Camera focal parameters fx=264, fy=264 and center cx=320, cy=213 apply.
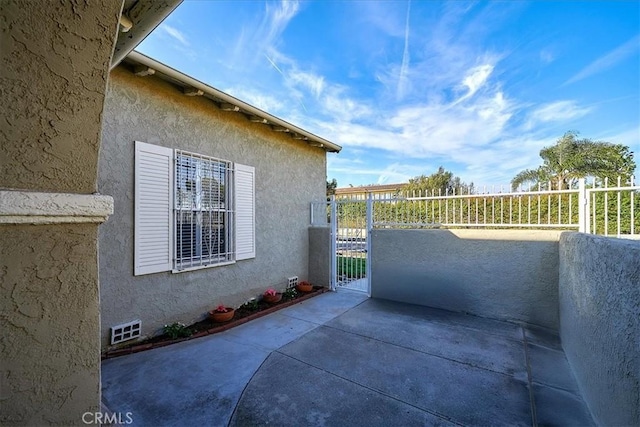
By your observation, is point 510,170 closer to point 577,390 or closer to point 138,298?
point 577,390

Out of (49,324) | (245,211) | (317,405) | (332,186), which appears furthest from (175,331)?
(332,186)

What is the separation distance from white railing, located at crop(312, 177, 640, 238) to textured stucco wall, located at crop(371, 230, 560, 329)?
24 centimetres

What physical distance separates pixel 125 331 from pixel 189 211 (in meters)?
2.18

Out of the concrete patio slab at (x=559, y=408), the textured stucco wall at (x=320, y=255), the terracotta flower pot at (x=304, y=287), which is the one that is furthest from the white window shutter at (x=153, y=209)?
the concrete patio slab at (x=559, y=408)

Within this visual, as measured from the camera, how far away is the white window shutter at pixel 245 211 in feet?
19.5

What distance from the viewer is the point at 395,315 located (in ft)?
18.5

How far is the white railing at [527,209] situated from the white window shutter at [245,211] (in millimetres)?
2852

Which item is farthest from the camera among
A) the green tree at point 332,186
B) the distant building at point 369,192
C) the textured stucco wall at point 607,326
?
the green tree at point 332,186

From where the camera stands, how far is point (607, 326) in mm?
2330

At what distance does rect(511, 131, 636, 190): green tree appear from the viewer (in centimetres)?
1586

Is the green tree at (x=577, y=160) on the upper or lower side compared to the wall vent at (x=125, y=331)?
upper

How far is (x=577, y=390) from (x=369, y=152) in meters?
21.1

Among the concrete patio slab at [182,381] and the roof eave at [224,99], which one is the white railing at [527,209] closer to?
the roof eave at [224,99]

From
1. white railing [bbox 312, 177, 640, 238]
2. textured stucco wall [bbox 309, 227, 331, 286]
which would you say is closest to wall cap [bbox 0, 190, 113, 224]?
white railing [bbox 312, 177, 640, 238]
